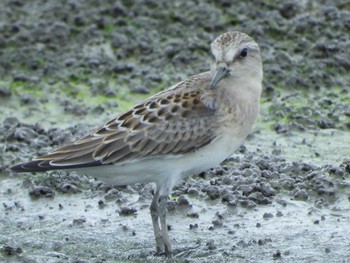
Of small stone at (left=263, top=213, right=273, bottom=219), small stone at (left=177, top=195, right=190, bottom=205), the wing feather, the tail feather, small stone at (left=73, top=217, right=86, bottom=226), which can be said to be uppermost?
the wing feather

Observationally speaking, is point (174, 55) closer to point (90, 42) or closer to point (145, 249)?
point (90, 42)

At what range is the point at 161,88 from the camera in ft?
53.5

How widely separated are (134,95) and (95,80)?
853 mm

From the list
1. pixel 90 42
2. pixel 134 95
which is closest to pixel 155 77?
pixel 134 95

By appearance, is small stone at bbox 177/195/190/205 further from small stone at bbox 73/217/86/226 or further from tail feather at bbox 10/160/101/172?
tail feather at bbox 10/160/101/172

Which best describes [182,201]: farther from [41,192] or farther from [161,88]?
[161,88]

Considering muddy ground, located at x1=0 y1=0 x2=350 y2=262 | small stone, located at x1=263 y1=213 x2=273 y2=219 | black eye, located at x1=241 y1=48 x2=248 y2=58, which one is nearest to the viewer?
black eye, located at x1=241 y1=48 x2=248 y2=58

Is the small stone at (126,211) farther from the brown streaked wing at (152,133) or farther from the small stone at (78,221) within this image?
the brown streaked wing at (152,133)

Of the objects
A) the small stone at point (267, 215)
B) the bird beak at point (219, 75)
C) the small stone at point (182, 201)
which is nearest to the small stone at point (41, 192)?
the small stone at point (182, 201)

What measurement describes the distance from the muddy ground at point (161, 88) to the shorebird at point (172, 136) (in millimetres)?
846

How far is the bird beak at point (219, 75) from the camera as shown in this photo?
11.1 metres

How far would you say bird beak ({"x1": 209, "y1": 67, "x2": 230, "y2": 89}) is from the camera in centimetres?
1112

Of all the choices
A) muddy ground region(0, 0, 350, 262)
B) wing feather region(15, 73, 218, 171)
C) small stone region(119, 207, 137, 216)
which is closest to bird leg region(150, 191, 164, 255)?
muddy ground region(0, 0, 350, 262)

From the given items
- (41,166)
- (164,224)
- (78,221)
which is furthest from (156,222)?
(41,166)
